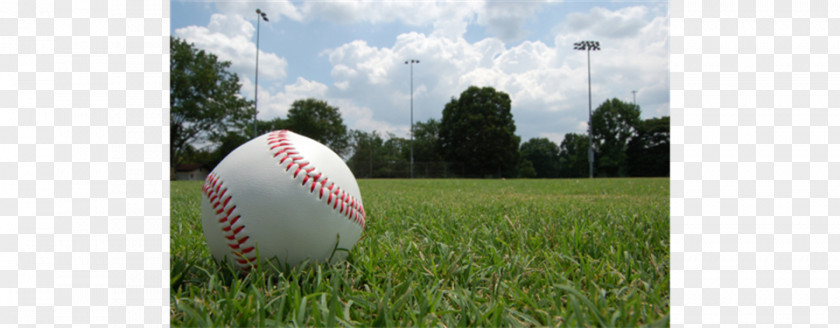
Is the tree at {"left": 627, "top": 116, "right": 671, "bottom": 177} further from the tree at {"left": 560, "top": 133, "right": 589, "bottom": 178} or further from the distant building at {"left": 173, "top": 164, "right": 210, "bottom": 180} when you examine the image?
the distant building at {"left": 173, "top": 164, "right": 210, "bottom": 180}

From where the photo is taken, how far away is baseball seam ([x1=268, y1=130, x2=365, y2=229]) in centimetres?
155

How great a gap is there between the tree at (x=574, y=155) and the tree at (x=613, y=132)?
205 centimetres

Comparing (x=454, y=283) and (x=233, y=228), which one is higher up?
(x=233, y=228)

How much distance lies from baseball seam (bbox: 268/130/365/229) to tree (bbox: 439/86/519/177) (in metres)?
34.1

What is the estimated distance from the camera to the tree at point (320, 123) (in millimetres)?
38219

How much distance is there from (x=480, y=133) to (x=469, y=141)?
1.22 m

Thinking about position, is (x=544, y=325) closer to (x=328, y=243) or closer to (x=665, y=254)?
(x=328, y=243)

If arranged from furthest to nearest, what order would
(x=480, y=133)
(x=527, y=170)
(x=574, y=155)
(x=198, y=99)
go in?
(x=574, y=155)
(x=527, y=170)
(x=480, y=133)
(x=198, y=99)

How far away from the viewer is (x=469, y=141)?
3731 cm

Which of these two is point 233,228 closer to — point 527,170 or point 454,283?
point 454,283

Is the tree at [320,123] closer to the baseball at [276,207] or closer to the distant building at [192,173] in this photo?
the distant building at [192,173]

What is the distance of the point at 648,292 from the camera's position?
136cm

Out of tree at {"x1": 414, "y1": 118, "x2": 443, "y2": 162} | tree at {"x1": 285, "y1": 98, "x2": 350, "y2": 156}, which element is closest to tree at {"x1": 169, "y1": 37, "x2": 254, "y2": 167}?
tree at {"x1": 285, "y1": 98, "x2": 350, "y2": 156}

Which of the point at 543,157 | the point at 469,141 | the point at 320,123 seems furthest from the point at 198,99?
the point at 543,157
